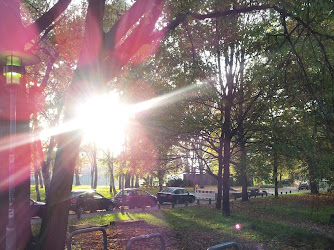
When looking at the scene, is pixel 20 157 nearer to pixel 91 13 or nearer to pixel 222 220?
pixel 91 13

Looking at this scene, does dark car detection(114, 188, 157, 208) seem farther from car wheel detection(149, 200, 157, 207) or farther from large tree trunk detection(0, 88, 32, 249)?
large tree trunk detection(0, 88, 32, 249)

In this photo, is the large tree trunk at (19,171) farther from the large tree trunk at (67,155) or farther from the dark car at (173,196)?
the dark car at (173,196)

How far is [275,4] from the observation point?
7.44 meters

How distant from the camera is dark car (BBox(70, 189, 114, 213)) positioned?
61.8 ft

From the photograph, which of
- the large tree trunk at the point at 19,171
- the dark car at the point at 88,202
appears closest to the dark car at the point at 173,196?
the dark car at the point at 88,202

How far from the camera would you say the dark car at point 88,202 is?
18.8 m

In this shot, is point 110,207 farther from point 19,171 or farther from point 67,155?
point 67,155

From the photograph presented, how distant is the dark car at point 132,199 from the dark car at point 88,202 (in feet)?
Answer: 6.79

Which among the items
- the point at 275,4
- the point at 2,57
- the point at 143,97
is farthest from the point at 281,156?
the point at 2,57

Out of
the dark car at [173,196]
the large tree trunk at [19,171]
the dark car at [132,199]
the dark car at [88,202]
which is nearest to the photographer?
the large tree trunk at [19,171]

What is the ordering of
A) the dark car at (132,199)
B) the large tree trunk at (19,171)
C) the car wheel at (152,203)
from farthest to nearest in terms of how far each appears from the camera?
the car wheel at (152,203) < the dark car at (132,199) < the large tree trunk at (19,171)

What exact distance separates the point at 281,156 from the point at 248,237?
6.24 meters

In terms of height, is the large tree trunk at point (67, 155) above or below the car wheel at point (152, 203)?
above

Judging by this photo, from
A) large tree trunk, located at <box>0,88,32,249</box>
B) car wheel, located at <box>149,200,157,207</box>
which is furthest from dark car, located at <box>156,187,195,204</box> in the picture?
large tree trunk, located at <box>0,88,32,249</box>
